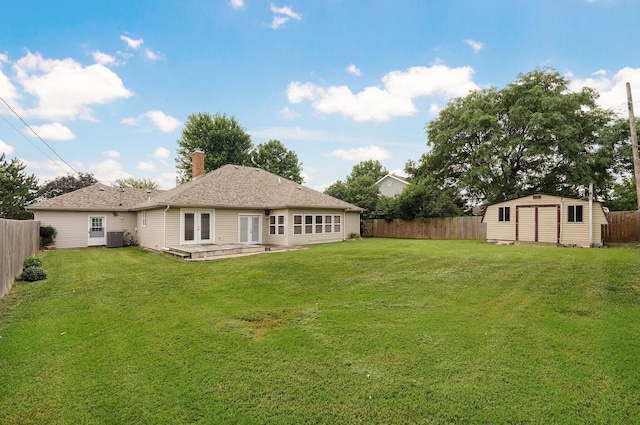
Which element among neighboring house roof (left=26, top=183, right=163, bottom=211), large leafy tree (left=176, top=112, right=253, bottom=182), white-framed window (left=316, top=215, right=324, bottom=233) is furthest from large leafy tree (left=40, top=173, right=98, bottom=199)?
white-framed window (left=316, top=215, right=324, bottom=233)

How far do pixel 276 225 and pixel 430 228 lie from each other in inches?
448

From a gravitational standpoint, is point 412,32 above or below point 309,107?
above

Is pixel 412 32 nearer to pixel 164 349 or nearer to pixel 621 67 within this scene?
pixel 621 67

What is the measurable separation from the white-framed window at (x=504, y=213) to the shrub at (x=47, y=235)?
24815mm

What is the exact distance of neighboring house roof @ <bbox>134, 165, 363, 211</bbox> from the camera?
15.9 metres

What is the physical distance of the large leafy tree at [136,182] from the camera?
5334cm

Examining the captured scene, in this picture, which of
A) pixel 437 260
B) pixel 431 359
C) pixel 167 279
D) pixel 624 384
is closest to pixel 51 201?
pixel 167 279

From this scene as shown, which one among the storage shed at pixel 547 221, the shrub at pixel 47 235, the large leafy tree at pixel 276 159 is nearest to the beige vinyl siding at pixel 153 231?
the shrub at pixel 47 235

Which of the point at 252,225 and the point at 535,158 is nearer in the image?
the point at 252,225

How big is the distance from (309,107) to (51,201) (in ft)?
52.3

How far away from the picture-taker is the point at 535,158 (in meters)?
22.4

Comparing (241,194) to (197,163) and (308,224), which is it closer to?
(308,224)

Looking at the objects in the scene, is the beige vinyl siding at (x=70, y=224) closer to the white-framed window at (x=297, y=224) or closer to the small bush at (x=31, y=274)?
the small bush at (x=31, y=274)

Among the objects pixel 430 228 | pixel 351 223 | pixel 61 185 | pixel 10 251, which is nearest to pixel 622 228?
pixel 430 228
